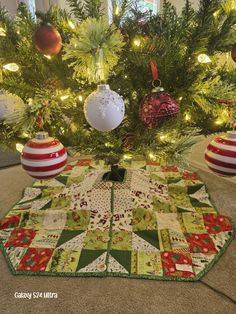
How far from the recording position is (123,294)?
80 centimetres

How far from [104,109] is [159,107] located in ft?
0.54

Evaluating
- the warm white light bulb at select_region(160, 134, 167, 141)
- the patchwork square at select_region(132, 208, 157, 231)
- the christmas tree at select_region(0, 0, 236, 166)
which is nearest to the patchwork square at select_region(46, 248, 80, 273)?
the patchwork square at select_region(132, 208, 157, 231)

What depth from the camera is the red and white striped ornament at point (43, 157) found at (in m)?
0.73

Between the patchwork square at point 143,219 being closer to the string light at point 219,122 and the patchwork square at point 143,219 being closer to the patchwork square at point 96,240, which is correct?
the patchwork square at point 96,240

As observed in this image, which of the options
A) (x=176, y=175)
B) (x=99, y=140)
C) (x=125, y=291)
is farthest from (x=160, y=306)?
(x=176, y=175)

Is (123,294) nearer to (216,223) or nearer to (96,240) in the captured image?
(96,240)

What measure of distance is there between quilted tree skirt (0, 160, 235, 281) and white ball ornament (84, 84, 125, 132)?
1.54ft

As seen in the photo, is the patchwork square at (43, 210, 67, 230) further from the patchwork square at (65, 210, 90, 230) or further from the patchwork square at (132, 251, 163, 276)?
the patchwork square at (132, 251, 163, 276)

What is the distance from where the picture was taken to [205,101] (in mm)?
792

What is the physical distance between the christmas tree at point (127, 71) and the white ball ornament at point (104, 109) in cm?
5

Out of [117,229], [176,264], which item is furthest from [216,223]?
[117,229]

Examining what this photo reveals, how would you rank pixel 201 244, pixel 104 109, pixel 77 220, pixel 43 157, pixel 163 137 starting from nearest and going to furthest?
pixel 104 109 < pixel 43 157 < pixel 163 137 < pixel 201 244 < pixel 77 220

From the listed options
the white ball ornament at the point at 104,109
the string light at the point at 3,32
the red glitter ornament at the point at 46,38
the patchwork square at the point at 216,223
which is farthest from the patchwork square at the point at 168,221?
the string light at the point at 3,32

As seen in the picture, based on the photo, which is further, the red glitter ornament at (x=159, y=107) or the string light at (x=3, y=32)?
the string light at (x=3, y=32)
